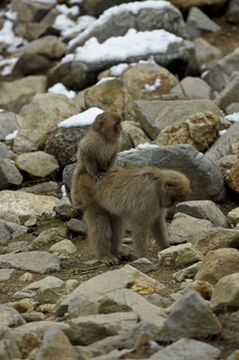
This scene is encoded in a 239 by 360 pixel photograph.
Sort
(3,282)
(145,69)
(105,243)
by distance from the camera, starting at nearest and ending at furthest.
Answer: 1. (3,282)
2. (105,243)
3. (145,69)

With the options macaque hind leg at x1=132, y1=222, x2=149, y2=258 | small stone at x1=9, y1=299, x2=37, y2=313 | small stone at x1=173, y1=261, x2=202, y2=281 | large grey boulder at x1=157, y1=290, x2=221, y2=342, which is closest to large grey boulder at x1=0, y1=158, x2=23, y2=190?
macaque hind leg at x1=132, y1=222, x2=149, y2=258

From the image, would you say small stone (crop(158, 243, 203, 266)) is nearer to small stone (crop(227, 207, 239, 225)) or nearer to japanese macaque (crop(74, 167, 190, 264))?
japanese macaque (crop(74, 167, 190, 264))

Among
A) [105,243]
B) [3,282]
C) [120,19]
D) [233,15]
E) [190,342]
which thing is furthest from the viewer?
[233,15]

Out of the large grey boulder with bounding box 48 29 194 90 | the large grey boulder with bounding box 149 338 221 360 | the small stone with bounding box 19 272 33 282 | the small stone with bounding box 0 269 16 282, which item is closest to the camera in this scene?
the large grey boulder with bounding box 149 338 221 360

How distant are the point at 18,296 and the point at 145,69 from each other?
9522 mm

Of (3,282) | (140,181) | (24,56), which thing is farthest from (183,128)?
(24,56)

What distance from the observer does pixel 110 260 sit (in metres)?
7.92

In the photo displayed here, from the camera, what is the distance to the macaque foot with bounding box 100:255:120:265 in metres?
7.89

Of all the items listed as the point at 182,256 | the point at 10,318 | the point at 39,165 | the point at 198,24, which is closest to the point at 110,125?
→ the point at 182,256

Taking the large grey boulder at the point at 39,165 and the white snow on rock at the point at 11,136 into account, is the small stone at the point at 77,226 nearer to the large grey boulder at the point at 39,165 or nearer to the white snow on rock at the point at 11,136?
the large grey boulder at the point at 39,165

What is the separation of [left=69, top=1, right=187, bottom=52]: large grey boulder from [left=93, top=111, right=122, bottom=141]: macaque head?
9727 millimetres

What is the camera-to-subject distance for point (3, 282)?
749 cm

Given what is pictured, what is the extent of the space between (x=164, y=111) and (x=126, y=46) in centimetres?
458

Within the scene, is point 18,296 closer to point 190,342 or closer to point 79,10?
point 190,342
